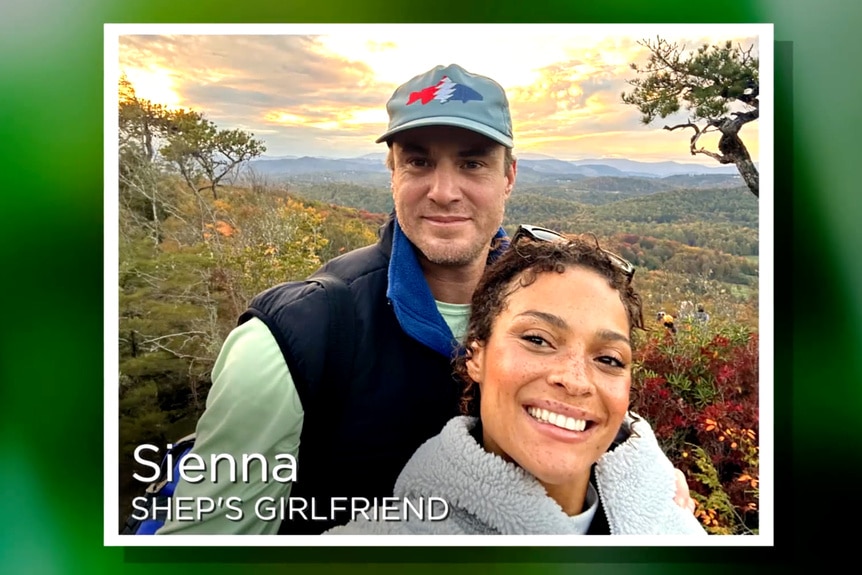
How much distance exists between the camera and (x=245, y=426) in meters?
2.55

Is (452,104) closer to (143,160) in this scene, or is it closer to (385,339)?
(385,339)

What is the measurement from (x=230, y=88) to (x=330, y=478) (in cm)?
144

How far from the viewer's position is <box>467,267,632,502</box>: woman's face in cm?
243

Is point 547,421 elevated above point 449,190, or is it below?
below

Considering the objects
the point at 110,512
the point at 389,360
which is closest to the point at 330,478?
the point at 389,360

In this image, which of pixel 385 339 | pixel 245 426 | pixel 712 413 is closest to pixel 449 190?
pixel 385 339

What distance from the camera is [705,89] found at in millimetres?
2574

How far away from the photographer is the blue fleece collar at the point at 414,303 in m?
2.54

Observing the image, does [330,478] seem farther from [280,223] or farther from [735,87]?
[735,87]

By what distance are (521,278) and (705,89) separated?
96 centimetres

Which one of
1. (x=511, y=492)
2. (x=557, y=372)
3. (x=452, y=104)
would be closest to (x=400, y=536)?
(x=511, y=492)

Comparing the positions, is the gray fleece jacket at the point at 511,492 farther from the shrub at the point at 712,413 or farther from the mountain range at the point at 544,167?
the mountain range at the point at 544,167

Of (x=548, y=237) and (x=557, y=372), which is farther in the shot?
(x=548, y=237)
